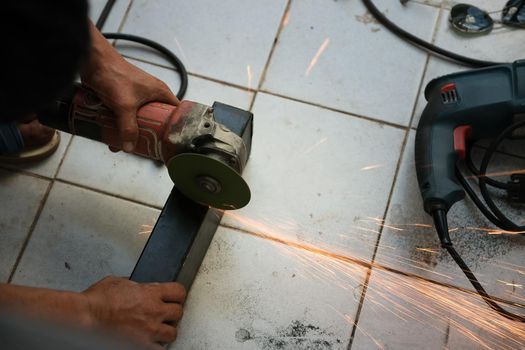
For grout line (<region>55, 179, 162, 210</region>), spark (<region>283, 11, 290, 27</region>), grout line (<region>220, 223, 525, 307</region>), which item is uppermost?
spark (<region>283, 11, 290, 27</region>)

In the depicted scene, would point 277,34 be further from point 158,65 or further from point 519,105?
point 519,105

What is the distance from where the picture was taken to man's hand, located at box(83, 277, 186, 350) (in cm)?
133

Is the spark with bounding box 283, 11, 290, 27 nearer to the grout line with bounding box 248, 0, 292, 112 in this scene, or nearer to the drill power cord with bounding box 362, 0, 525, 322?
the grout line with bounding box 248, 0, 292, 112

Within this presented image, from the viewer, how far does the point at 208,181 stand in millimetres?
1366

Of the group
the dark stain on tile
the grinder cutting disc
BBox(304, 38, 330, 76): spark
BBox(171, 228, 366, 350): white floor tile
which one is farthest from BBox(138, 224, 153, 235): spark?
BBox(304, 38, 330, 76): spark

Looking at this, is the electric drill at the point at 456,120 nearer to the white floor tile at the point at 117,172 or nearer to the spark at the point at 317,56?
the spark at the point at 317,56

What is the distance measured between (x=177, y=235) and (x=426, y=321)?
0.77m

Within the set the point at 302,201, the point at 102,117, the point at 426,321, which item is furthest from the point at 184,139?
the point at 426,321

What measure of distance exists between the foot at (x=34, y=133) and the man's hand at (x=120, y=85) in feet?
1.48

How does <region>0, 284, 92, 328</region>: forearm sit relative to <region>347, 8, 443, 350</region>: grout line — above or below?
below

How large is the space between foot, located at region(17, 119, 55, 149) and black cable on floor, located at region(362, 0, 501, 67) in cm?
121

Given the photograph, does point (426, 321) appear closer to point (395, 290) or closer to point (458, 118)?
point (395, 290)

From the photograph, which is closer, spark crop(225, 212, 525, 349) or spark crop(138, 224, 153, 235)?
spark crop(225, 212, 525, 349)

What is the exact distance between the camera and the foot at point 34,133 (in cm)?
175
